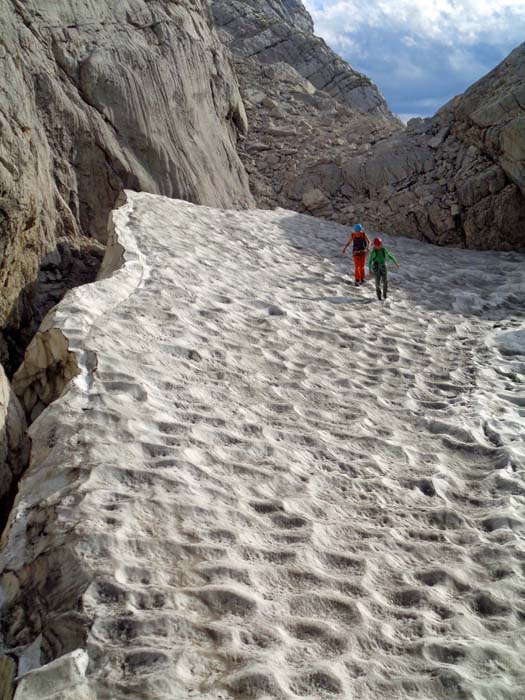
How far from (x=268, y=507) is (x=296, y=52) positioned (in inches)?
1360

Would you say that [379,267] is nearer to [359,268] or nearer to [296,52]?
[359,268]

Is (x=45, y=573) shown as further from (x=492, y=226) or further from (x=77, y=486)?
(x=492, y=226)

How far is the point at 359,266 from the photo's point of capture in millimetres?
12023

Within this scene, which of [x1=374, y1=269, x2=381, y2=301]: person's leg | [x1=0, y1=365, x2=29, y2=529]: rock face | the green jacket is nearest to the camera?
[x1=0, y1=365, x2=29, y2=529]: rock face


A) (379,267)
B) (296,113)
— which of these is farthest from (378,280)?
(296,113)

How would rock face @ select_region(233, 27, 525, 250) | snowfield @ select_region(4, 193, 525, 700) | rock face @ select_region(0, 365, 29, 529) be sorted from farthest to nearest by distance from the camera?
rock face @ select_region(233, 27, 525, 250), rock face @ select_region(0, 365, 29, 529), snowfield @ select_region(4, 193, 525, 700)

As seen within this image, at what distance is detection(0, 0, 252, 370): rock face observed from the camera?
9.98 metres

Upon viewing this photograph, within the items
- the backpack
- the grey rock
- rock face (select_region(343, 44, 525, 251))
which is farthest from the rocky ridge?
the grey rock

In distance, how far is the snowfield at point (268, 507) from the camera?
3305mm

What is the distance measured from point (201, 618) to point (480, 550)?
220 centimetres

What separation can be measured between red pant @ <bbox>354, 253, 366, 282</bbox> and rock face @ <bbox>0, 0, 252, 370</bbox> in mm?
5131

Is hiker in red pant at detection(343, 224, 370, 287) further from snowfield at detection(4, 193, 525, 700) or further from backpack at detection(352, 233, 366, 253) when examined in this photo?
snowfield at detection(4, 193, 525, 700)

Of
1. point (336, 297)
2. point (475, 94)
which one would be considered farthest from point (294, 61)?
point (336, 297)

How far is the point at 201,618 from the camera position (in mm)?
3516
